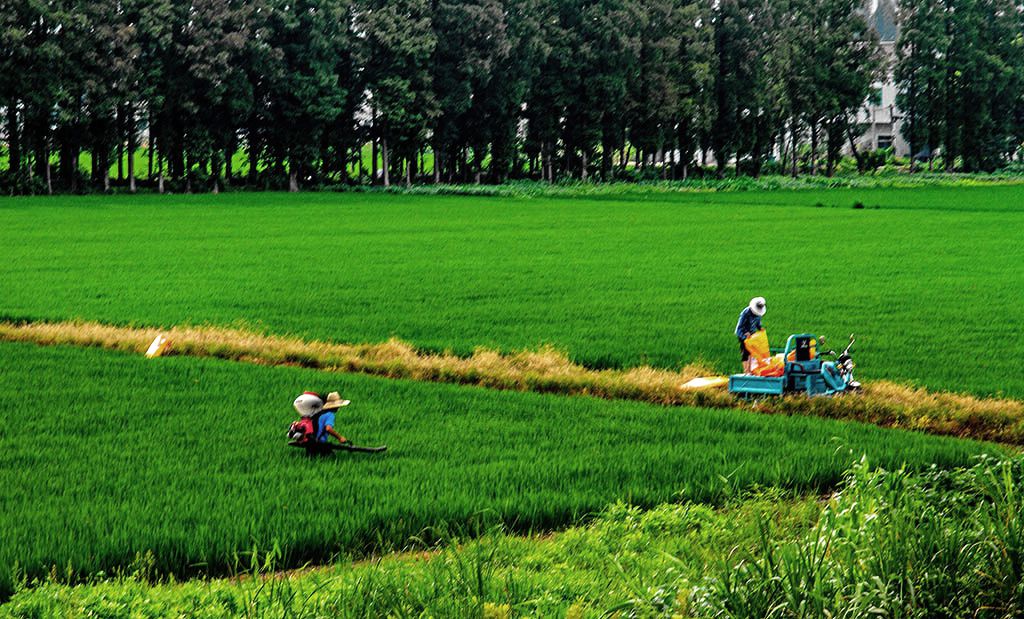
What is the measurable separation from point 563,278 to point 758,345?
13557mm

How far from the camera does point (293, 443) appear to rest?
10.2 metres

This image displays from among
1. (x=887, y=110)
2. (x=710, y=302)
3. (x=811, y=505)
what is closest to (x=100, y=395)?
(x=811, y=505)

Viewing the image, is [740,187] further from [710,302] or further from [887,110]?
[710,302]

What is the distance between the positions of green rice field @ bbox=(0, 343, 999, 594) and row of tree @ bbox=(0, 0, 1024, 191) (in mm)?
51846

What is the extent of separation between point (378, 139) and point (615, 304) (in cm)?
5565

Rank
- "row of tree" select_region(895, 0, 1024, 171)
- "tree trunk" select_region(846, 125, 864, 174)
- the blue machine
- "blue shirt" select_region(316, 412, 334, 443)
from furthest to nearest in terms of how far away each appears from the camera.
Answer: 1. "tree trunk" select_region(846, 125, 864, 174)
2. "row of tree" select_region(895, 0, 1024, 171)
3. the blue machine
4. "blue shirt" select_region(316, 412, 334, 443)

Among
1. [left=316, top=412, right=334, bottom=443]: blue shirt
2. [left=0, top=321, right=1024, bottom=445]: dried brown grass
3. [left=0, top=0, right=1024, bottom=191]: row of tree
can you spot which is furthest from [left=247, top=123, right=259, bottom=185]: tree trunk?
[left=316, top=412, right=334, bottom=443]: blue shirt

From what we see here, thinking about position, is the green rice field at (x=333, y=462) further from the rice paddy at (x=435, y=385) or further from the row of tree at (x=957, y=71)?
the row of tree at (x=957, y=71)

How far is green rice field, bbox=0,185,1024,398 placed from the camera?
1728cm

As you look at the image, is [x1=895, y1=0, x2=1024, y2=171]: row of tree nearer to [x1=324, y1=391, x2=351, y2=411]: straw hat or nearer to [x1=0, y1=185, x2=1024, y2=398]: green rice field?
[x1=0, y1=185, x2=1024, y2=398]: green rice field

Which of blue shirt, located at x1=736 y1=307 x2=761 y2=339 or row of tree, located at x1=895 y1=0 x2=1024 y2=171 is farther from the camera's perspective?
row of tree, located at x1=895 y1=0 x2=1024 y2=171

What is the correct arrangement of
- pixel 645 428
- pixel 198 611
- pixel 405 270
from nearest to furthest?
pixel 198 611 < pixel 645 428 < pixel 405 270

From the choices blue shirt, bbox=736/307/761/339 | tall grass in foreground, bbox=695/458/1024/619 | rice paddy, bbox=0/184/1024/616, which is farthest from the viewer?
blue shirt, bbox=736/307/761/339

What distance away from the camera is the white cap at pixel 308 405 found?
390 inches
